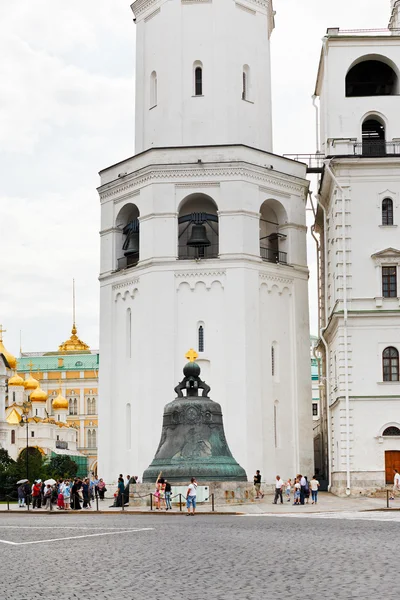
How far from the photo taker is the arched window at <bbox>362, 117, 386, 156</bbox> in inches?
1919

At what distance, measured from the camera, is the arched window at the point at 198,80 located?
5456 centimetres

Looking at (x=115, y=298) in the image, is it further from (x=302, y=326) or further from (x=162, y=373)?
(x=302, y=326)

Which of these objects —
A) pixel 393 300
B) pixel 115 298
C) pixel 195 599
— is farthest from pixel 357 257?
pixel 195 599

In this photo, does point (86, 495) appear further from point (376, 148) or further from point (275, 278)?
point (376, 148)

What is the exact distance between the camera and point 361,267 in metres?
45.6

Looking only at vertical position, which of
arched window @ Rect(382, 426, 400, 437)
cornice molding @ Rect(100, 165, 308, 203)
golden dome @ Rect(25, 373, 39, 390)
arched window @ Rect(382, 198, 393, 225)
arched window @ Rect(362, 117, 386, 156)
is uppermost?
arched window @ Rect(362, 117, 386, 156)

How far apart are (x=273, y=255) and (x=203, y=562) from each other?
1576 inches

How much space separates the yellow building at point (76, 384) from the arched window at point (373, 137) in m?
103

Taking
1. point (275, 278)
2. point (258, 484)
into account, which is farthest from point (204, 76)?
point (258, 484)

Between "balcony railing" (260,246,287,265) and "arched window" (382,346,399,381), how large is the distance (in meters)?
9.94

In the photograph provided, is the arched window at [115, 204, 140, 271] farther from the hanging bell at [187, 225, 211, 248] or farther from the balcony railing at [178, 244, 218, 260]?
the hanging bell at [187, 225, 211, 248]

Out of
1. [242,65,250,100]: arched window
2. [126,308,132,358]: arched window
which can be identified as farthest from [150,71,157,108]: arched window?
[126,308,132,358]: arched window

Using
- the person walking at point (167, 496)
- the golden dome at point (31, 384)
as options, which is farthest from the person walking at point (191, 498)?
the golden dome at point (31, 384)

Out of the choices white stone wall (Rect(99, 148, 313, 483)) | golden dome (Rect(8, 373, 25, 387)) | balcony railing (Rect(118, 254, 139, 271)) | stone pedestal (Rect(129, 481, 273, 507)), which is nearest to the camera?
stone pedestal (Rect(129, 481, 273, 507))
